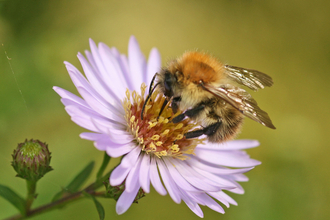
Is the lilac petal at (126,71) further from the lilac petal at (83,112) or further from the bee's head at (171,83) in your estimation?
the bee's head at (171,83)

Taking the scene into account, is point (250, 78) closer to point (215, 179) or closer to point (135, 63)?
point (215, 179)

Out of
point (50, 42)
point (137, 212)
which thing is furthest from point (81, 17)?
point (137, 212)

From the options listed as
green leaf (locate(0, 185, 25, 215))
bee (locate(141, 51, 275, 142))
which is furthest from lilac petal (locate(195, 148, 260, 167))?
green leaf (locate(0, 185, 25, 215))

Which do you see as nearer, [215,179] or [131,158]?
[131,158]

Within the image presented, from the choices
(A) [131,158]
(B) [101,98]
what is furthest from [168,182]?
(B) [101,98]

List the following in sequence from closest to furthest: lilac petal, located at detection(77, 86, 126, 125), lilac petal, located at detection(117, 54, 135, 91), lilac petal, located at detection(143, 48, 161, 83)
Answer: lilac petal, located at detection(77, 86, 126, 125) → lilac petal, located at detection(117, 54, 135, 91) → lilac petal, located at detection(143, 48, 161, 83)

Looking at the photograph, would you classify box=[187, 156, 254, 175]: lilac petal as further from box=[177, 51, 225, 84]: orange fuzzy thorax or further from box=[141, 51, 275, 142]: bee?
box=[177, 51, 225, 84]: orange fuzzy thorax
